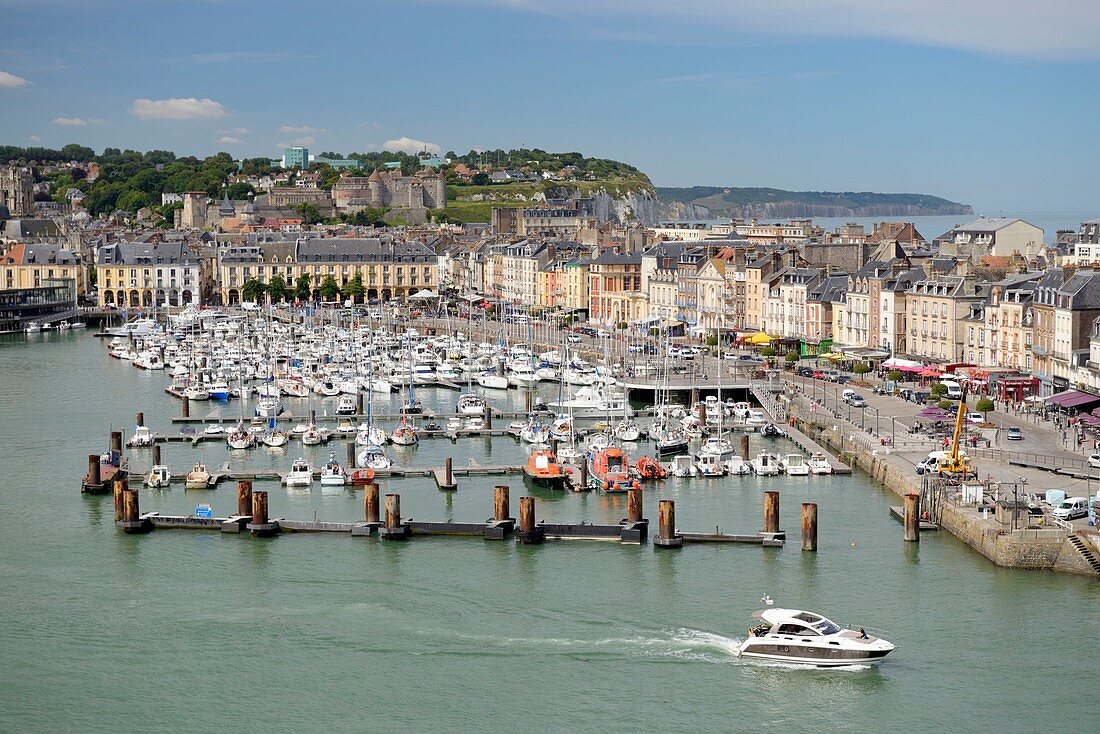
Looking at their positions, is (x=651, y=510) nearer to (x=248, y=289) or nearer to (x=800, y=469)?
(x=800, y=469)

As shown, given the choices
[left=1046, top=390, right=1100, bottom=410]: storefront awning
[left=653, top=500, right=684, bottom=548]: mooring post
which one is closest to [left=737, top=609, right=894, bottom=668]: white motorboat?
[left=653, top=500, right=684, bottom=548]: mooring post

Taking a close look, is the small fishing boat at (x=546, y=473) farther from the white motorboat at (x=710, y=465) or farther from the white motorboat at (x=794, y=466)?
the white motorboat at (x=794, y=466)

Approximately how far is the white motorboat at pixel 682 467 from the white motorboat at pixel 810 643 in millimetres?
11376

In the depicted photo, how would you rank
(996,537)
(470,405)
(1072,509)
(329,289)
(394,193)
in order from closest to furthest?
(996,537)
(1072,509)
(470,405)
(329,289)
(394,193)

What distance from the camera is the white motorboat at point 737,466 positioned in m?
32.3

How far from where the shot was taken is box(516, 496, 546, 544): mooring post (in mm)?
25969

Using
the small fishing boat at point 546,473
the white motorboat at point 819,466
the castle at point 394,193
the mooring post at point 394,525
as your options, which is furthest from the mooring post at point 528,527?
the castle at point 394,193

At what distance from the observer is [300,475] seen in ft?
103

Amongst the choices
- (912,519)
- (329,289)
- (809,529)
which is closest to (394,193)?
(329,289)

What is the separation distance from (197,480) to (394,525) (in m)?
6.46

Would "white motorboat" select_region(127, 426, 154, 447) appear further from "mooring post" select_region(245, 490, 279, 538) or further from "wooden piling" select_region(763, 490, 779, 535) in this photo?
"wooden piling" select_region(763, 490, 779, 535)

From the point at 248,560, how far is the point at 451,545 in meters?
3.29

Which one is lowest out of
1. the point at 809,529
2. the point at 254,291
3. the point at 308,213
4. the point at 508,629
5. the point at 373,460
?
the point at 508,629

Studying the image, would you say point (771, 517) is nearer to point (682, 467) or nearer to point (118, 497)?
point (682, 467)
